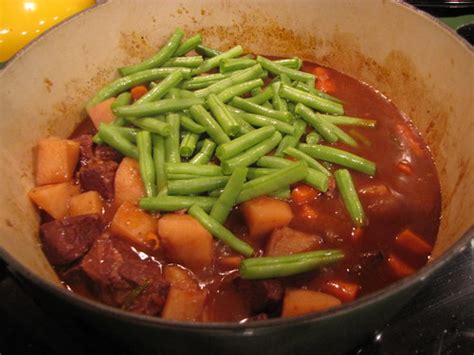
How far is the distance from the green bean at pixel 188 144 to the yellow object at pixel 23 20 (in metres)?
1.42

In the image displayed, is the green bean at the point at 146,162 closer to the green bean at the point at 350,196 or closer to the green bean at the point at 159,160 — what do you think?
the green bean at the point at 159,160

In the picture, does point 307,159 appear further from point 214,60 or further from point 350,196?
point 214,60

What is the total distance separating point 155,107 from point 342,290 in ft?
4.26

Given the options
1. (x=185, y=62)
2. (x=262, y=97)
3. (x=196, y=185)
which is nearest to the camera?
(x=196, y=185)

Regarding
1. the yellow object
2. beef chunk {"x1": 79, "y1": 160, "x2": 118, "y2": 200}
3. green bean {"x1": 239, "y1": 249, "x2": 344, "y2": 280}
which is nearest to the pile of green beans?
green bean {"x1": 239, "y1": 249, "x2": 344, "y2": 280}

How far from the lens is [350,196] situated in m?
2.28

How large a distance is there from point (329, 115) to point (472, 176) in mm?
833

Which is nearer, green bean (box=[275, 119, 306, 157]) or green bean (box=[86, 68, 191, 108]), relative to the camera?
green bean (box=[275, 119, 306, 157])

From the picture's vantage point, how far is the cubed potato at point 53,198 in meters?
2.29

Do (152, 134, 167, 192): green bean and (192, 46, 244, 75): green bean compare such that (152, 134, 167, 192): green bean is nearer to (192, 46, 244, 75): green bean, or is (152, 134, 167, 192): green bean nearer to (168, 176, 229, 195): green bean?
(168, 176, 229, 195): green bean

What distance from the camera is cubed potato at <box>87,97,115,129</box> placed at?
267 centimetres

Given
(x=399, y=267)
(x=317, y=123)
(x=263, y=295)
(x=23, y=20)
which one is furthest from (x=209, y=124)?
(x=23, y=20)

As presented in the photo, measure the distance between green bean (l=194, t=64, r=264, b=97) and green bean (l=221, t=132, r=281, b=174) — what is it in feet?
1.55

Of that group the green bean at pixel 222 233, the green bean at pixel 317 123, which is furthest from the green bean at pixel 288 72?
the green bean at pixel 222 233
